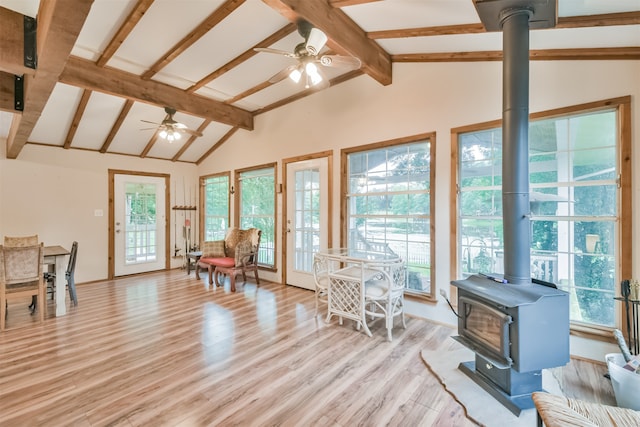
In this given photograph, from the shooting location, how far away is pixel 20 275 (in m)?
3.22

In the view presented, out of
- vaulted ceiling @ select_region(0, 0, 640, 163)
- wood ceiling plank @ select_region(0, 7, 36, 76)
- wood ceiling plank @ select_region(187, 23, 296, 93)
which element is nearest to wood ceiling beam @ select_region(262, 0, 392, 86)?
vaulted ceiling @ select_region(0, 0, 640, 163)

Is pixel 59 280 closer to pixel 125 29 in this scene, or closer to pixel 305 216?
pixel 125 29

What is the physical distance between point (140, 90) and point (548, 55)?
4632 millimetres

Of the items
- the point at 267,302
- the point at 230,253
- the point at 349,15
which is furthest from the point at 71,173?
the point at 349,15

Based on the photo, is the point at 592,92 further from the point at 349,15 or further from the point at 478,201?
the point at 349,15

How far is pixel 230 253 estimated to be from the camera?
5348 mm

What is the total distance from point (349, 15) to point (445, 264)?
2.70m

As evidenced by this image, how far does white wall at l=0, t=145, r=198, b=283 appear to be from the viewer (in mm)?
4641

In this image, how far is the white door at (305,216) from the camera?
4391 mm

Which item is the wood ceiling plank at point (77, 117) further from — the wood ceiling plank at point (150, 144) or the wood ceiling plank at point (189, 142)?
the wood ceiling plank at point (189, 142)

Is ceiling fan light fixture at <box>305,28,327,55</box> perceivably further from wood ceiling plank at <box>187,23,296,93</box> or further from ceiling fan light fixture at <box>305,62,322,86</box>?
wood ceiling plank at <box>187,23,296,93</box>

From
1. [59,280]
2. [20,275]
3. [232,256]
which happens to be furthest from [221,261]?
[20,275]

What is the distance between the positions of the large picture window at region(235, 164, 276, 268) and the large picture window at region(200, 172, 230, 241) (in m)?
0.51

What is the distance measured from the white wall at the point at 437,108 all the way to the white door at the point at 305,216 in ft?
0.78
